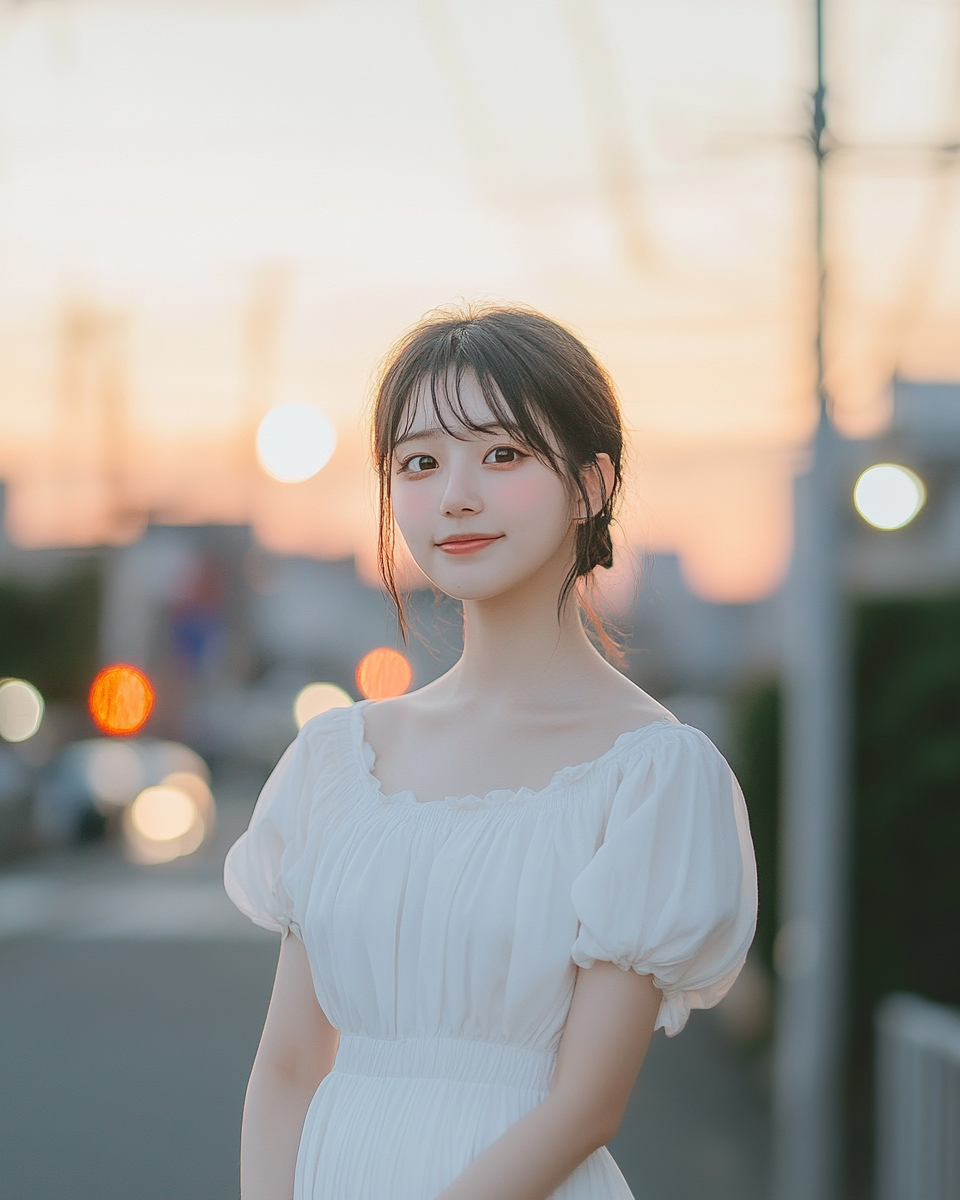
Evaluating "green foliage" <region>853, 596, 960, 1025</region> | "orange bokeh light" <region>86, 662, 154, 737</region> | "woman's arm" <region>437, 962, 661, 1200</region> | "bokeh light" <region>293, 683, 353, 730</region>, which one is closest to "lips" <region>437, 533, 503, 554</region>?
"woman's arm" <region>437, 962, 661, 1200</region>

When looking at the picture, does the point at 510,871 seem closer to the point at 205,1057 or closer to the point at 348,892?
the point at 348,892

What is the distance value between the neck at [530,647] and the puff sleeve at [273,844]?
29 centimetres

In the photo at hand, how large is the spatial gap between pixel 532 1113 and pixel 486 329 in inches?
36.9

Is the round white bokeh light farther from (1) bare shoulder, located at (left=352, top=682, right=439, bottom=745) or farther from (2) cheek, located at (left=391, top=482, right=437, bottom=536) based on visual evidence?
(2) cheek, located at (left=391, top=482, right=437, bottom=536)

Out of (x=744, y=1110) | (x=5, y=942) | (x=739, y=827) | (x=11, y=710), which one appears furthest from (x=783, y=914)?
(x=11, y=710)

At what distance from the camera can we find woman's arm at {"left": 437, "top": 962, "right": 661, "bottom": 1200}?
59.7 inches

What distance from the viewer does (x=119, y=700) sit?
2339 centimetres

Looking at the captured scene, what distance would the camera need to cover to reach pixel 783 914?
6652 mm

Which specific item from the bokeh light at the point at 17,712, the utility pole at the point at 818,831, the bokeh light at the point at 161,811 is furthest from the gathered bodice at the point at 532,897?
the bokeh light at the point at 17,712

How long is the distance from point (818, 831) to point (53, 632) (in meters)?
23.2

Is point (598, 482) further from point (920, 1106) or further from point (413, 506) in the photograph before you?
point (920, 1106)

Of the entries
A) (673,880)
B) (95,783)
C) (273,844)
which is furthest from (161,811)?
(673,880)

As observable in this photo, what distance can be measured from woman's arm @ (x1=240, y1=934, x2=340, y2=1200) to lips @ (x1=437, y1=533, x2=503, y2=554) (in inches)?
22.0

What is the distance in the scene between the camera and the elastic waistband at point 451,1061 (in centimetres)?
161
